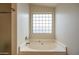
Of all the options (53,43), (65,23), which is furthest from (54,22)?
(53,43)

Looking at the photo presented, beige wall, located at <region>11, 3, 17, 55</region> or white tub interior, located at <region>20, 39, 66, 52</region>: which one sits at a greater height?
beige wall, located at <region>11, 3, 17, 55</region>

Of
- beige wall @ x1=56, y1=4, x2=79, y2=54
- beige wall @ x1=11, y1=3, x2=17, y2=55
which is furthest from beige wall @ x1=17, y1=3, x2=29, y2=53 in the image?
beige wall @ x1=56, y1=4, x2=79, y2=54

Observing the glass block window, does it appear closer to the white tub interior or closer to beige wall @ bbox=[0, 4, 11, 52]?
the white tub interior

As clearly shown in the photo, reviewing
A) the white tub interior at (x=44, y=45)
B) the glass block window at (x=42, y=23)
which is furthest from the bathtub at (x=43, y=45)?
the glass block window at (x=42, y=23)

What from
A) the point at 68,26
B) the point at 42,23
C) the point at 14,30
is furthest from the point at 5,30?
the point at 68,26

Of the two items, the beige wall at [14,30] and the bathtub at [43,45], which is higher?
the beige wall at [14,30]

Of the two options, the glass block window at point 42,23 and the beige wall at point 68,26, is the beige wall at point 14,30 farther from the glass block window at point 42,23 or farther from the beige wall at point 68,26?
the beige wall at point 68,26

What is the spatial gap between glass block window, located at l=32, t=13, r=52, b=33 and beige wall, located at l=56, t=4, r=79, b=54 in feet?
0.31

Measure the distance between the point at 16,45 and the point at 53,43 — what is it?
0.42 metres

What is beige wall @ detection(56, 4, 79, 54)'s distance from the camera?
1248 millimetres

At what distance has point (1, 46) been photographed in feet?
4.19

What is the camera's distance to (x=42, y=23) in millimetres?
1304

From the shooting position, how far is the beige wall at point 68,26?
1248 mm

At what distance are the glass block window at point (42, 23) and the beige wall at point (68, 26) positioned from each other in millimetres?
94
